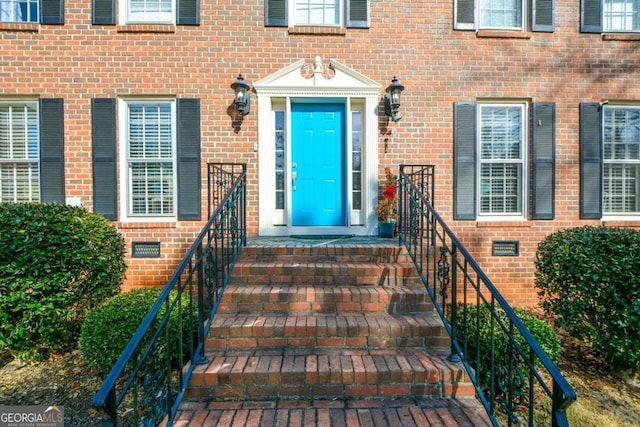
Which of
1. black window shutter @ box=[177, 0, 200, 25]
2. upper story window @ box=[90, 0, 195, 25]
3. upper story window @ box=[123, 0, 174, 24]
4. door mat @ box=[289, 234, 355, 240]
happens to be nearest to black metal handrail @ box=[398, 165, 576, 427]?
door mat @ box=[289, 234, 355, 240]

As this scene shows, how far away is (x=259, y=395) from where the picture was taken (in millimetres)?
2348

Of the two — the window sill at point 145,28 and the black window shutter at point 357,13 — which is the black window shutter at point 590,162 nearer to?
the black window shutter at point 357,13

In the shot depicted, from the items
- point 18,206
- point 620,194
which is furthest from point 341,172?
point 620,194

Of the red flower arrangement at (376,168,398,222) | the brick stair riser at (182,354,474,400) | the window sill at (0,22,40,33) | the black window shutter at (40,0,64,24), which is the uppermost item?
the black window shutter at (40,0,64,24)

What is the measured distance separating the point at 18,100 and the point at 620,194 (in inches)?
359

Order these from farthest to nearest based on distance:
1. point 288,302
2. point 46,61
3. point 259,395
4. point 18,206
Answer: point 46,61 < point 18,206 < point 288,302 < point 259,395

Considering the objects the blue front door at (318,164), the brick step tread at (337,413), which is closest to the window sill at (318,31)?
the blue front door at (318,164)

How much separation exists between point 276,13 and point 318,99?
135cm

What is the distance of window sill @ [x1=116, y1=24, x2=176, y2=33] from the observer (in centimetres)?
462

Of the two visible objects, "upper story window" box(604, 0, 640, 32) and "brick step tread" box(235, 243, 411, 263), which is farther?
"upper story window" box(604, 0, 640, 32)

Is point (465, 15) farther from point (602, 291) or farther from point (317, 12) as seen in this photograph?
point (602, 291)

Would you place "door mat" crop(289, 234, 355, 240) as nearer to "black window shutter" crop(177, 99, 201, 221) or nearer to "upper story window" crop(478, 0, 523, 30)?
"black window shutter" crop(177, 99, 201, 221)

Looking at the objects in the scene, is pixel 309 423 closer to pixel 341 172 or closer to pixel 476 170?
pixel 341 172

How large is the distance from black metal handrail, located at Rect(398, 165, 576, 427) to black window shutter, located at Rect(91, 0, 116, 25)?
4.63 m
